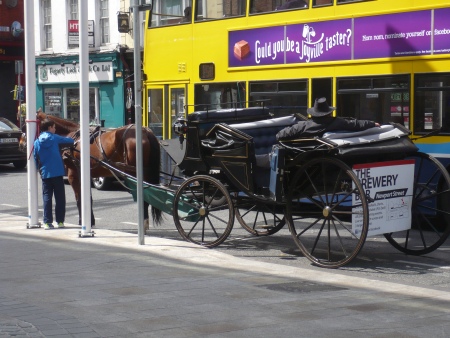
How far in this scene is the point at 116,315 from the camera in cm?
759

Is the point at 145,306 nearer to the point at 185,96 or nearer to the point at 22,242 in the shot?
the point at 22,242

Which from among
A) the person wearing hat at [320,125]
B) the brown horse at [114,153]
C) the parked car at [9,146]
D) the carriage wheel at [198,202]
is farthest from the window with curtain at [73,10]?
the person wearing hat at [320,125]

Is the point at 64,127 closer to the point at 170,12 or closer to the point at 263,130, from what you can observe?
the point at 170,12

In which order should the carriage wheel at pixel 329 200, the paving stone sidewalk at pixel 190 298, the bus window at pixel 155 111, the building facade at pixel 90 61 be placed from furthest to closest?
the building facade at pixel 90 61 → the bus window at pixel 155 111 → the carriage wheel at pixel 329 200 → the paving stone sidewalk at pixel 190 298

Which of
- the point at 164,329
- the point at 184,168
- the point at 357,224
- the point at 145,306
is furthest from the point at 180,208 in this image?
the point at 164,329

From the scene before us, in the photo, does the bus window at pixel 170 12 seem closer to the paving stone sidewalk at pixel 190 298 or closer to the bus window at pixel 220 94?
the bus window at pixel 220 94

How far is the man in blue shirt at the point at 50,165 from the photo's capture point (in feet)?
43.8

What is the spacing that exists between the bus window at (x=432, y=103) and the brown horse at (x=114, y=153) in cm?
390

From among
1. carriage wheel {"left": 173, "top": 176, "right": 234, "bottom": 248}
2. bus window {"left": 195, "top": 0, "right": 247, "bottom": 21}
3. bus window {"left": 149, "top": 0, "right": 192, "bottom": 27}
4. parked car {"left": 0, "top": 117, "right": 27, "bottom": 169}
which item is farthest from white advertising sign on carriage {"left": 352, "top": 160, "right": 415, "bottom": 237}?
parked car {"left": 0, "top": 117, "right": 27, "bottom": 169}

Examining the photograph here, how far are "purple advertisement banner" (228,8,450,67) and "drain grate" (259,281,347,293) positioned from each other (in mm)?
4615

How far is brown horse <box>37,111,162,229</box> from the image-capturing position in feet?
45.2

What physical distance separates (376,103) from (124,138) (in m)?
3.89

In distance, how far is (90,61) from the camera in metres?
35.1

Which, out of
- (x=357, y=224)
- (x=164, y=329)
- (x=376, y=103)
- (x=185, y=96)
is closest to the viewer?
(x=164, y=329)
